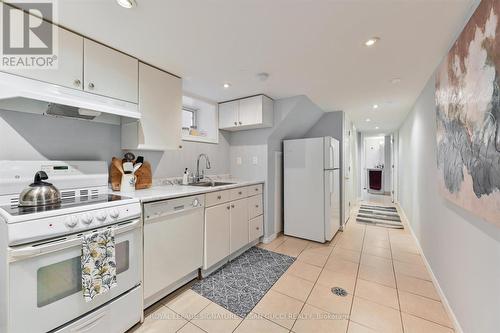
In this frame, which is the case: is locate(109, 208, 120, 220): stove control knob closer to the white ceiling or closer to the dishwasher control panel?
the dishwasher control panel

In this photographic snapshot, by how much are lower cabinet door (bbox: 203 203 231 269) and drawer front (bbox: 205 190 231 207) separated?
5cm

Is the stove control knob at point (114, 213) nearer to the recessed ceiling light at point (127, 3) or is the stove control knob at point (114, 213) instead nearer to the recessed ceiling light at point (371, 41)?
the recessed ceiling light at point (127, 3)

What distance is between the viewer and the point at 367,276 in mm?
2273

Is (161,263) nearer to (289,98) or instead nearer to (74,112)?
(74,112)

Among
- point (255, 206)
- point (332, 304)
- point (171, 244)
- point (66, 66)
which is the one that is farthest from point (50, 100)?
point (332, 304)

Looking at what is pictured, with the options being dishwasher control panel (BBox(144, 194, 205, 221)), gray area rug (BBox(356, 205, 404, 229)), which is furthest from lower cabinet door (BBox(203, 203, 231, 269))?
gray area rug (BBox(356, 205, 404, 229))

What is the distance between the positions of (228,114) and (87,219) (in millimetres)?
2358

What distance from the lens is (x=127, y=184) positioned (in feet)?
6.52

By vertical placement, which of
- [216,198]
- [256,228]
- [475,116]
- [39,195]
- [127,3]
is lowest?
[256,228]

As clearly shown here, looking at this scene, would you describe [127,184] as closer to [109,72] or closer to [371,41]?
[109,72]

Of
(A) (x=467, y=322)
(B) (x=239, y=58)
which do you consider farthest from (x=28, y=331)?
(A) (x=467, y=322)

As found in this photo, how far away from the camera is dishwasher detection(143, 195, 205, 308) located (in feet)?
5.54

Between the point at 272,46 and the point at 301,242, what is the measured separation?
275 centimetres

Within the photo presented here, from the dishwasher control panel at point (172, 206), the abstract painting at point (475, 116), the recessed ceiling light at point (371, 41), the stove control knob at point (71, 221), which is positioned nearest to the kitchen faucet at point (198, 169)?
the dishwasher control panel at point (172, 206)
